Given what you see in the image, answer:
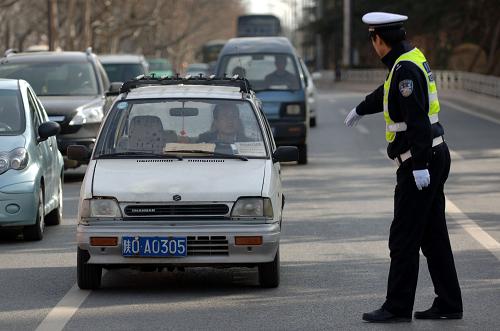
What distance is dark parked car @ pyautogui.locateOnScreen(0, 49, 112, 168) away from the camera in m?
19.2

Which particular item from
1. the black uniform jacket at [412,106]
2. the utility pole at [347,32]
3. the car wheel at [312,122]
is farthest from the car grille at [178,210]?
the utility pole at [347,32]

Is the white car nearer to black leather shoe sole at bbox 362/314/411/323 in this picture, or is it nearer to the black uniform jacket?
black leather shoe sole at bbox 362/314/411/323

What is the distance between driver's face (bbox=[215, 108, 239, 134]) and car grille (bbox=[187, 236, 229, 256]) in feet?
4.27

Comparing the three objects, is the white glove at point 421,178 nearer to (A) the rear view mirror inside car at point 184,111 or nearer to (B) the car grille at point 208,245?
(B) the car grille at point 208,245

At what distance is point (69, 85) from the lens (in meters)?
20.3

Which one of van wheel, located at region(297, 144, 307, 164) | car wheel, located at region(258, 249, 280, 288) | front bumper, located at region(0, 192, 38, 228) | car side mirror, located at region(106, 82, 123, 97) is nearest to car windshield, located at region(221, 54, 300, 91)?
van wheel, located at region(297, 144, 307, 164)

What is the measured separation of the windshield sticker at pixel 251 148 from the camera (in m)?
10.3

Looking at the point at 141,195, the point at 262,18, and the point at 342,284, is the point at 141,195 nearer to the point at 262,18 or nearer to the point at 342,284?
the point at 342,284

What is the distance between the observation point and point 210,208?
375 inches

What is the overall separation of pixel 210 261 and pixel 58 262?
2262 mm

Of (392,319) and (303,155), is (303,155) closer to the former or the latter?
(303,155)

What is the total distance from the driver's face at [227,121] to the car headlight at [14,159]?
2.79m

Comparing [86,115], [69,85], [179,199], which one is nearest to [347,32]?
[69,85]

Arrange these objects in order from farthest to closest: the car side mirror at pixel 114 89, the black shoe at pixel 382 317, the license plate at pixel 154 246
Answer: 1. the car side mirror at pixel 114 89
2. the license plate at pixel 154 246
3. the black shoe at pixel 382 317
